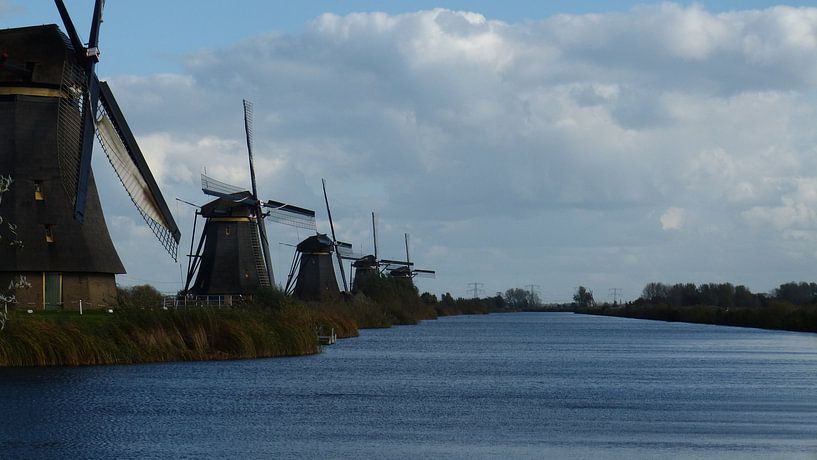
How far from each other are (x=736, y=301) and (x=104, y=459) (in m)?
146

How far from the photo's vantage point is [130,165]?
37.7 metres

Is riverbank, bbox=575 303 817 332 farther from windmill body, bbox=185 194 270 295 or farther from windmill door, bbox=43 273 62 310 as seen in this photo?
windmill door, bbox=43 273 62 310

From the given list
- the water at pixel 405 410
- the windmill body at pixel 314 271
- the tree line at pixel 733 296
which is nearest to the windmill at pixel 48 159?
the water at pixel 405 410

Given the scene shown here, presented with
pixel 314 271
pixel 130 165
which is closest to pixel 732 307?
pixel 314 271

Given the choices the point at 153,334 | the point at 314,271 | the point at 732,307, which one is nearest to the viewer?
the point at 153,334

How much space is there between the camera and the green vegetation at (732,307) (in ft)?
269

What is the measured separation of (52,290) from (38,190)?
298cm

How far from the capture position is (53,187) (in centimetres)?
3512

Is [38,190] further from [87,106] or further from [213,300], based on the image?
[213,300]

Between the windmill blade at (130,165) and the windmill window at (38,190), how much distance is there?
238cm

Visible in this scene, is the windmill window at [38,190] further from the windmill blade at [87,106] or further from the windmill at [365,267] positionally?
the windmill at [365,267]

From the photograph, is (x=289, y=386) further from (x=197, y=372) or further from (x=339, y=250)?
(x=339, y=250)

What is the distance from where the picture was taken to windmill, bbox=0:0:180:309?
34.5 metres

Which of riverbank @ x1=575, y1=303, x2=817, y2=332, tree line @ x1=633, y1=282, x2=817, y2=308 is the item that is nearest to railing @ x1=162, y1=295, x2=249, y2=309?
riverbank @ x1=575, y1=303, x2=817, y2=332
